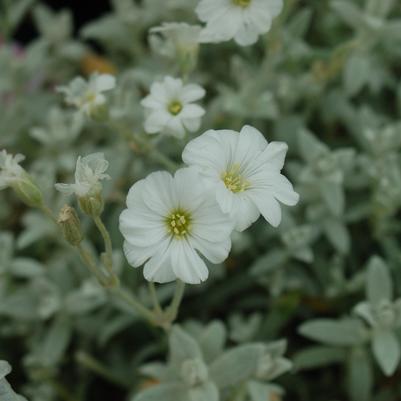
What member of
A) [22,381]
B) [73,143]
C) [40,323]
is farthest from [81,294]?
[73,143]

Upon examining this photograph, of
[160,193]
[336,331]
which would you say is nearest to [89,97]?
[160,193]

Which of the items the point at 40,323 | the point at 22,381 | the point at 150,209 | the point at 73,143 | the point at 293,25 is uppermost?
the point at 150,209

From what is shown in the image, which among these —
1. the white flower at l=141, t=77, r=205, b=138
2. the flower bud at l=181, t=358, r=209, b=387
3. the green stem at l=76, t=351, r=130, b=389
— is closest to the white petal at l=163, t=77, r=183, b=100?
the white flower at l=141, t=77, r=205, b=138

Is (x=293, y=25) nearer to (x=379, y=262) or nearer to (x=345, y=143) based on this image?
(x=345, y=143)

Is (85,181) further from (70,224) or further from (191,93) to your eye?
(191,93)

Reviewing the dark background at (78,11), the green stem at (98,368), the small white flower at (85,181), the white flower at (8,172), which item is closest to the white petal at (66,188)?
the small white flower at (85,181)
